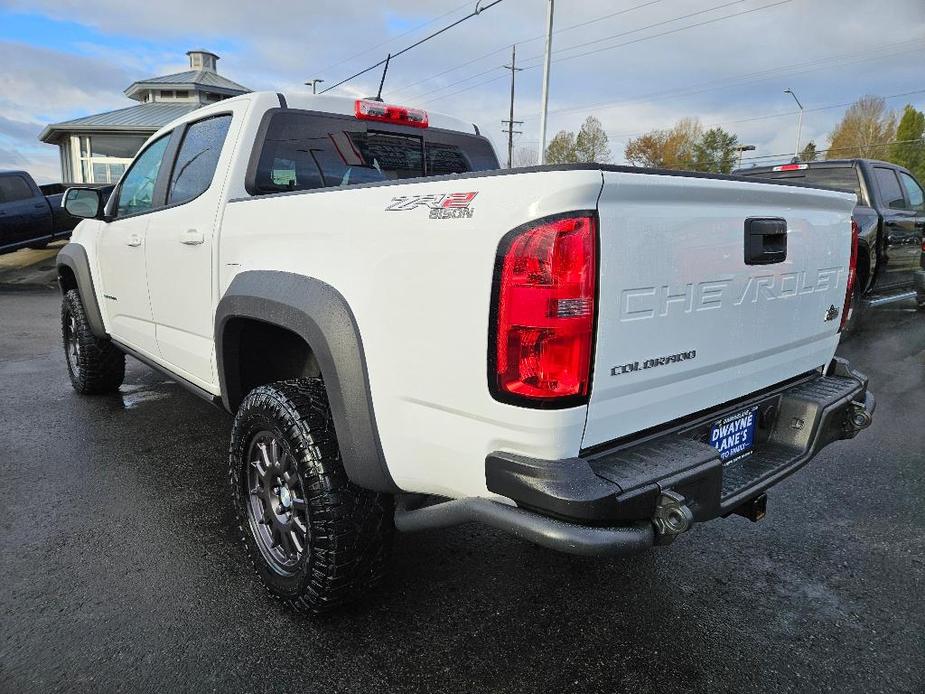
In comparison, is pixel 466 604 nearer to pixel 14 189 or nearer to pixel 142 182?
pixel 142 182

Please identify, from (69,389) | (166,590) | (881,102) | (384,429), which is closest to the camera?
(384,429)


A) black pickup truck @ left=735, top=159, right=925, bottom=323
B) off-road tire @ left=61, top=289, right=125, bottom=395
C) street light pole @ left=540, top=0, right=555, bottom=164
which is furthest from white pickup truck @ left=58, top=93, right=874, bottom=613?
street light pole @ left=540, top=0, right=555, bottom=164

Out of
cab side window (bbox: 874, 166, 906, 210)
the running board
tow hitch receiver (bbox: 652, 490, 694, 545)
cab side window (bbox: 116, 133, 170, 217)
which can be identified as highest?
cab side window (bbox: 874, 166, 906, 210)

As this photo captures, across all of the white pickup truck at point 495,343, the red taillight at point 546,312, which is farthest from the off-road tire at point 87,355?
the red taillight at point 546,312

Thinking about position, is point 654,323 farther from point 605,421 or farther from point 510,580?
point 510,580

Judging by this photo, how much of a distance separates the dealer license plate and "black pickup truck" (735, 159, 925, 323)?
576 cm

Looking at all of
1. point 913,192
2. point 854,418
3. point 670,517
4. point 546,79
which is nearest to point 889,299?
point 913,192

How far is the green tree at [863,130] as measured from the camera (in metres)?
57.7

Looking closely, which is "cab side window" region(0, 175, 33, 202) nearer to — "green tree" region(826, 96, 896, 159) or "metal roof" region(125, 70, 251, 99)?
"metal roof" region(125, 70, 251, 99)

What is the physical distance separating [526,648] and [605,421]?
96 cm

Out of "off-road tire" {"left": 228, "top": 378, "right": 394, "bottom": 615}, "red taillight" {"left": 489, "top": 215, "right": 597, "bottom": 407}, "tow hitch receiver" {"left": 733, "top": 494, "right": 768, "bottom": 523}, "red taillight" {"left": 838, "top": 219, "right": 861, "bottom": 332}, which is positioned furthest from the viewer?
"red taillight" {"left": 838, "top": 219, "right": 861, "bottom": 332}

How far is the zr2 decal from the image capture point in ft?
6.02

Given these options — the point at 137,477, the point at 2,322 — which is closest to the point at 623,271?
the point at 137,477

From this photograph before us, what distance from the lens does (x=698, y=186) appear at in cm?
199
